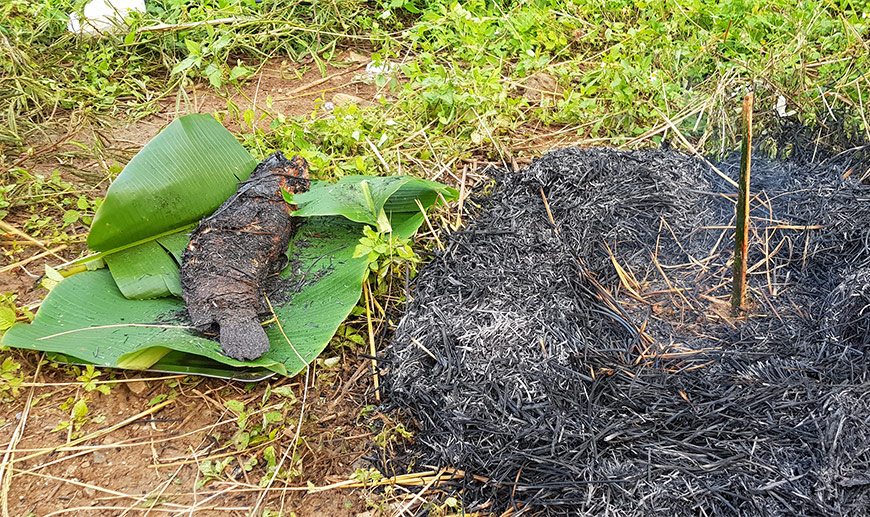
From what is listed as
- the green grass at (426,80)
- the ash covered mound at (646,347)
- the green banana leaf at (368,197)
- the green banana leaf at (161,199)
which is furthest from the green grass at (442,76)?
the ash covered mound at (646,347)

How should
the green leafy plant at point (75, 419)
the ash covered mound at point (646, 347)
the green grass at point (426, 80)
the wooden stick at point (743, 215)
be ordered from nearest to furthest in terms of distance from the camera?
the ash covered mound at point (646, 347)
the wooden stick at point (743, 215)
the green leafy plant at point (75, 419)
the green grass at point (426, 80)

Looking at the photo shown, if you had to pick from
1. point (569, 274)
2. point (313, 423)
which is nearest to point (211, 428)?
point (313, 423)

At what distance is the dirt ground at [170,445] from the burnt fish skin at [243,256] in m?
0.16

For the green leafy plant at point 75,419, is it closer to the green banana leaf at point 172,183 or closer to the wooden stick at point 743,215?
the green banana leaf at point 172,183

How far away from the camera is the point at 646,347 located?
1.57 m

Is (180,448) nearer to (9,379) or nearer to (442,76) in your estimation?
(9,379)

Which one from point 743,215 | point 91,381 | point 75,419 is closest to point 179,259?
point 91,381

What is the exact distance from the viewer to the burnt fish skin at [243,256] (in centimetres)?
170

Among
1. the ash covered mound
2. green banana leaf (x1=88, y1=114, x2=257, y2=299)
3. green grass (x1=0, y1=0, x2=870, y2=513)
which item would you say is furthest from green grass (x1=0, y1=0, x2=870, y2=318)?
the ash covered mound

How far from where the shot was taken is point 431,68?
2.83m

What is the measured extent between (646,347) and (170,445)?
3.85 ft

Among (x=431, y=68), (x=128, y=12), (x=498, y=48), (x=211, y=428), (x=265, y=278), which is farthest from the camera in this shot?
(x=128, y=12)

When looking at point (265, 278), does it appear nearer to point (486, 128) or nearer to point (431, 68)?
point (486, 128)

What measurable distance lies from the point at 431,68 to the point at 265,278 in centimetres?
136
